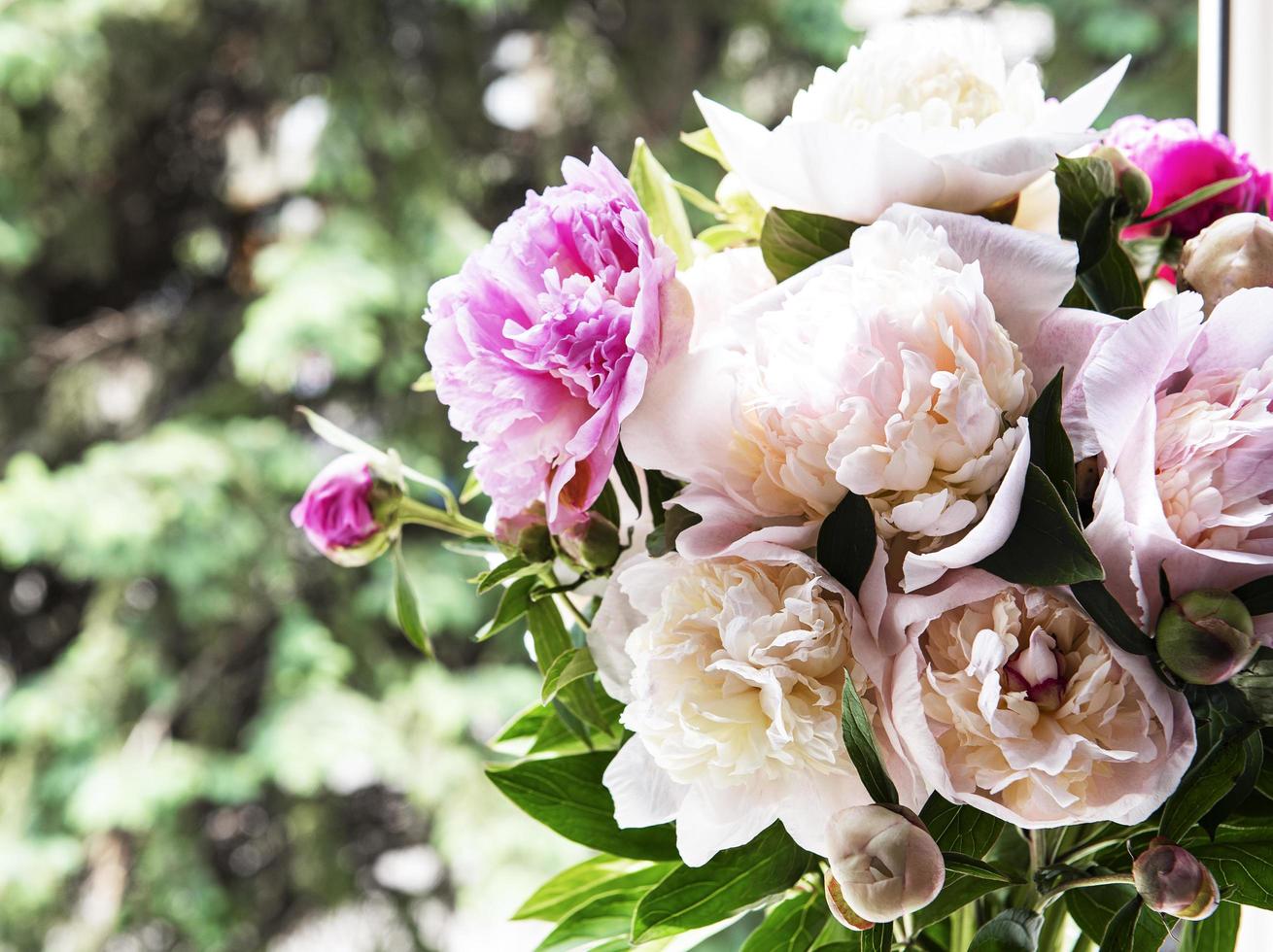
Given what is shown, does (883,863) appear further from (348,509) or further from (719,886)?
(348,509)

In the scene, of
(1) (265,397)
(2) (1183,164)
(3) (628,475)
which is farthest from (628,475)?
(1) (265,397)

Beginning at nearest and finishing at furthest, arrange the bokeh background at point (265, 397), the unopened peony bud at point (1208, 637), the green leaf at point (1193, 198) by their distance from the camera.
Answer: the unopened peony bud at point (1208, 637)
the green leaf at point (1193, 198)
the bokeh background at point (265, 397)

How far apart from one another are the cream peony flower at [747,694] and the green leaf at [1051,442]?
59 mm

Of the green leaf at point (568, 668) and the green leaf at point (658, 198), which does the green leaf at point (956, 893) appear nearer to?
the green leaf at point (568, 668)

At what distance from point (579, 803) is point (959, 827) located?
13 centimetres

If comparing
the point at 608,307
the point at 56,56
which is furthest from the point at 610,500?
the point at 56,56

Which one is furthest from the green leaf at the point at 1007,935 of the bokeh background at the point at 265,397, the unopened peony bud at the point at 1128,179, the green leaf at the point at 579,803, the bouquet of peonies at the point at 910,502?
the bokeh background at the point at 265,397

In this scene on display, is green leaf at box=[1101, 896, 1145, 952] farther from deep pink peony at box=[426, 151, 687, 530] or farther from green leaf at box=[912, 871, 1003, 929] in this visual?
deep pink peony at box=[426, 151, 687, 530]

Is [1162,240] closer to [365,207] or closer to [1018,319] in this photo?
[1018,319]

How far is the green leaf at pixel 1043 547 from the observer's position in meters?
0.26

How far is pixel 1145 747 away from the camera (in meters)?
0.27

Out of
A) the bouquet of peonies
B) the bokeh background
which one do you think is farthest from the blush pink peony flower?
the bokeh background

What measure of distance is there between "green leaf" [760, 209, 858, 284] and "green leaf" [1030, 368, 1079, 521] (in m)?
0.08

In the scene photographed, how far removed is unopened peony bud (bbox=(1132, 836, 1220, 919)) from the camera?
0.26 m
